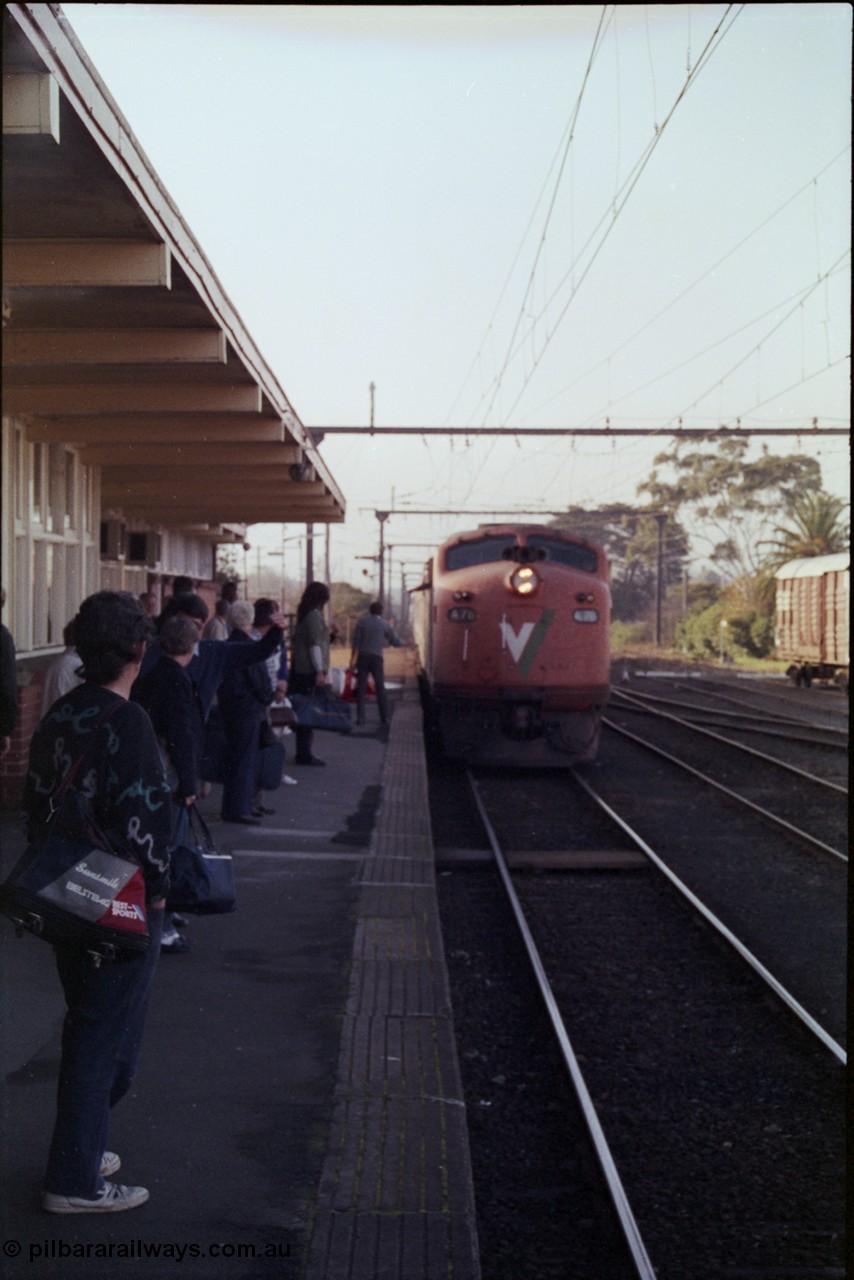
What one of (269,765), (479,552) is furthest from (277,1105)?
(479,552)

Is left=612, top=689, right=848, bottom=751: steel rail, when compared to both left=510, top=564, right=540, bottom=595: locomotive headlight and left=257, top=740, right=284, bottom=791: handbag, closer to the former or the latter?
left=510, top=564, right=540, bottom=595: locomotive headlight

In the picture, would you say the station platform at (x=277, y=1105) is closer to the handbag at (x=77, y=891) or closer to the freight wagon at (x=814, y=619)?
the handbag at (x=77, y=891)

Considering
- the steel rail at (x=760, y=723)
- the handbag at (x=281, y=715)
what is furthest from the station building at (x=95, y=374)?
the steel rail at (x=760, y=723)

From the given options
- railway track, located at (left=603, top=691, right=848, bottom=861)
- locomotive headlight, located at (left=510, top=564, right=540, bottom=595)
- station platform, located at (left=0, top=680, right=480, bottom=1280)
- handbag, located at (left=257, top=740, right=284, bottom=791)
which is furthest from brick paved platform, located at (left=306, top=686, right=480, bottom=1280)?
locomotive headlight, located at (left=510, top=564, right=540, bottom=595)

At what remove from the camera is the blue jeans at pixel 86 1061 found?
366 cm

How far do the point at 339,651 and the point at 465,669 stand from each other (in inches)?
922

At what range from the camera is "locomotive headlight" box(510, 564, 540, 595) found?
15.2m

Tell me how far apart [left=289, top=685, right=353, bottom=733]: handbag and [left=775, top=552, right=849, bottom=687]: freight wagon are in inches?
603

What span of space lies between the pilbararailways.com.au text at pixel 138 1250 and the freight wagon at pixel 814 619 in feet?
79.0

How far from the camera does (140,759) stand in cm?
365

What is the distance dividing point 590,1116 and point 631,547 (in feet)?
206

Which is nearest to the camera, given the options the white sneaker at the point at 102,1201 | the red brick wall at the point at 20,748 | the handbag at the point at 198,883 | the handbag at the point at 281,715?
the white sneaker at the point at 102,1201

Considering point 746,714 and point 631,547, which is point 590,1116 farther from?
point 631,547

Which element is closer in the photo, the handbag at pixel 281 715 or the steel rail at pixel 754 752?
the handbag at pixel 281 715
